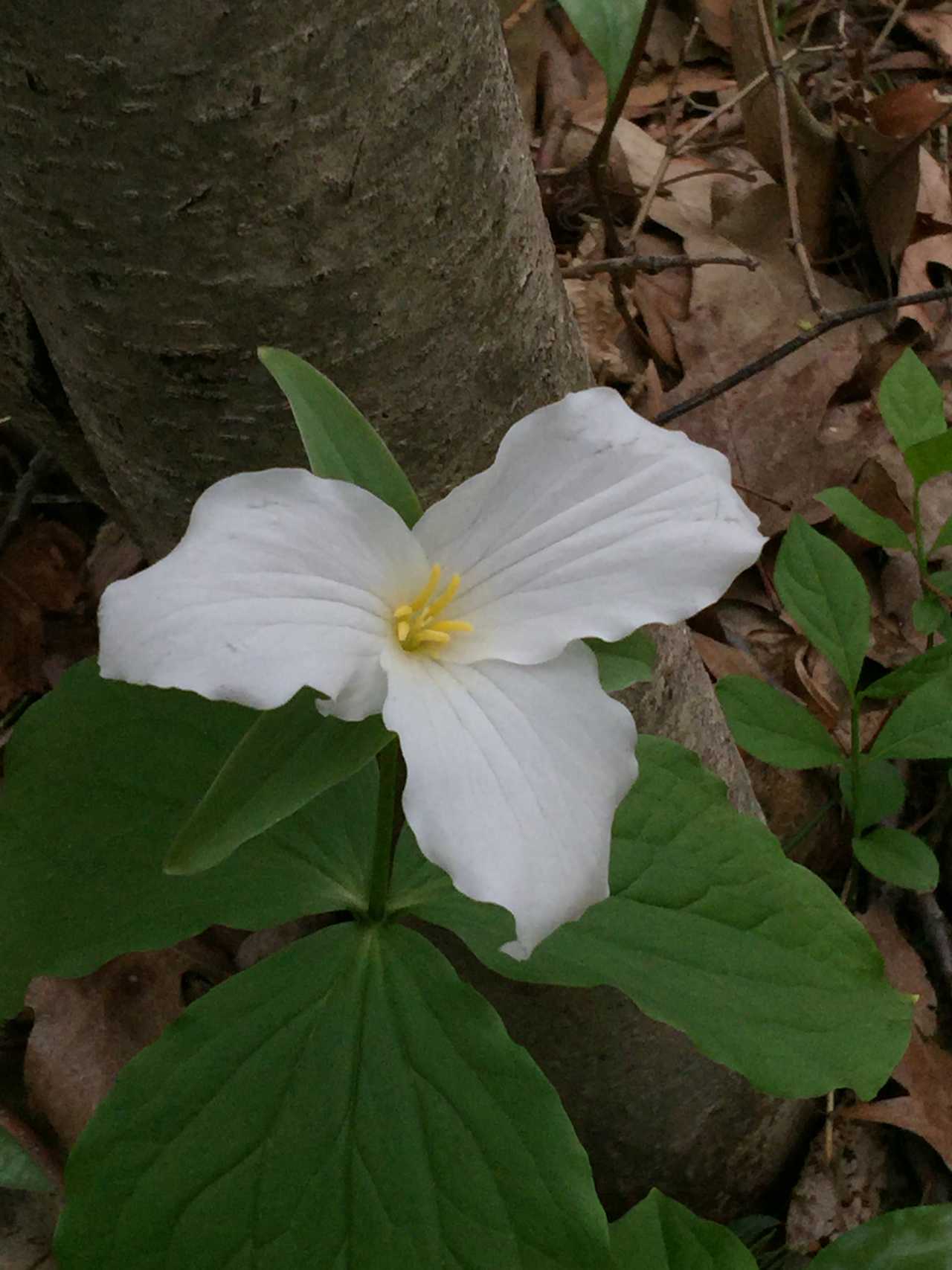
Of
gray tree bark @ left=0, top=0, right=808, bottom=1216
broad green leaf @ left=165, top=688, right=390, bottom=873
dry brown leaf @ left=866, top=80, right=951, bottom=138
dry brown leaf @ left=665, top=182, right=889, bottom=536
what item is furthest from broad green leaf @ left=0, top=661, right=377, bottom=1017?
dry brown leaf @ left=866, top=80, right=951, bottom=138

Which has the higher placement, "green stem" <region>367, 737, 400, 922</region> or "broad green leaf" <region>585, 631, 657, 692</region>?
"broad green leaf" <region>585, 631, 657, 692</region>

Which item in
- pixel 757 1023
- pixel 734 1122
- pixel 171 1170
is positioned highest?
pixel 171 1170

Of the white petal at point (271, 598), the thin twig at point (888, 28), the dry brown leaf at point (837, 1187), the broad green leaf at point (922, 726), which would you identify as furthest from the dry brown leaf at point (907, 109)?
the white petal at point (271, 598)

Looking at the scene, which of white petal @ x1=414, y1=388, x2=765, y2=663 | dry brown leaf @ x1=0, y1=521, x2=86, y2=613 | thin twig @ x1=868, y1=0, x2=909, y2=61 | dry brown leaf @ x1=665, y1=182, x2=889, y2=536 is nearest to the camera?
white petal @ x1=414, y1=388, x2=765, y2=663

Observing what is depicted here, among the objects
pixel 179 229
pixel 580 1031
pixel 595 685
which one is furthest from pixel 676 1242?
pixel 179 229

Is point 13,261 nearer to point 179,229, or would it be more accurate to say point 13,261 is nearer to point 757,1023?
point 179,229

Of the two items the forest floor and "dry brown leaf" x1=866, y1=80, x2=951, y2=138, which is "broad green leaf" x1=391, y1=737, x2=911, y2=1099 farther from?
"dry brown leaf" x1=866, y1=80, x2=951, y2=138
